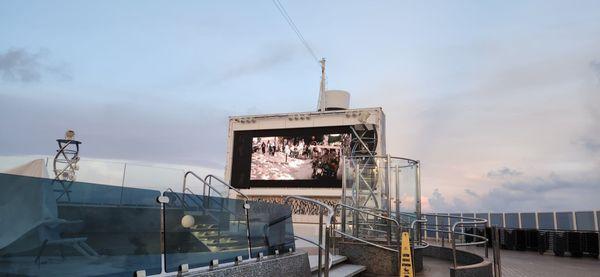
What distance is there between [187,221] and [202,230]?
0.82 feet

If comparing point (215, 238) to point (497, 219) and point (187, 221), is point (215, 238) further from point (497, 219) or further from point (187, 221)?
point (497, 219)

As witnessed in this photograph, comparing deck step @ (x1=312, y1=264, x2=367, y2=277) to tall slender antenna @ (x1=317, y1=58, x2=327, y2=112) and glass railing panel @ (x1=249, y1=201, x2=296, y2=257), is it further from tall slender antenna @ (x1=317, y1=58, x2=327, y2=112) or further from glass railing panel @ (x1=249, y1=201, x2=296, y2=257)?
tall slender antenna @ (x1=317, y1=58, x2=327, y2=112)

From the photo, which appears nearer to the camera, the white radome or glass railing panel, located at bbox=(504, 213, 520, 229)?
the white radome

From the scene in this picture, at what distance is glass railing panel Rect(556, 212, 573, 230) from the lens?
49.1ft

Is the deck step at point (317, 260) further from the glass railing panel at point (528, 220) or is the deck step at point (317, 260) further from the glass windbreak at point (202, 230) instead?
the glass railing panel at point (528, 220)

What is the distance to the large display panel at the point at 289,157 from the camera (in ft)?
79.4

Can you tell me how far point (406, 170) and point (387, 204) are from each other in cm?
100

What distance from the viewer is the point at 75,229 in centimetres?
267

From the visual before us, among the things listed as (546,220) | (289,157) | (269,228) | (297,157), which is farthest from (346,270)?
(289,157)

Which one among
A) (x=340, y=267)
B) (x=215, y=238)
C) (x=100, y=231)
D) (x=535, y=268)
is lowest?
(x=535, y=268)

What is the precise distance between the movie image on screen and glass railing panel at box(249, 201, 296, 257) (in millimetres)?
18157

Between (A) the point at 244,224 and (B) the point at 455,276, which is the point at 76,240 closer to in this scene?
(A) the point at 244,224

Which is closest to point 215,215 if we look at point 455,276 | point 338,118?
point 455,276

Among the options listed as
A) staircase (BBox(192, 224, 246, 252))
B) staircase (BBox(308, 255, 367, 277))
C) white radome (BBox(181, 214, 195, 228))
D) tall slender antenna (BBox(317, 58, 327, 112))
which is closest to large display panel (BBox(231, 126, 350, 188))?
tall slender antenna (BBox(317, 58, 327, 112))
